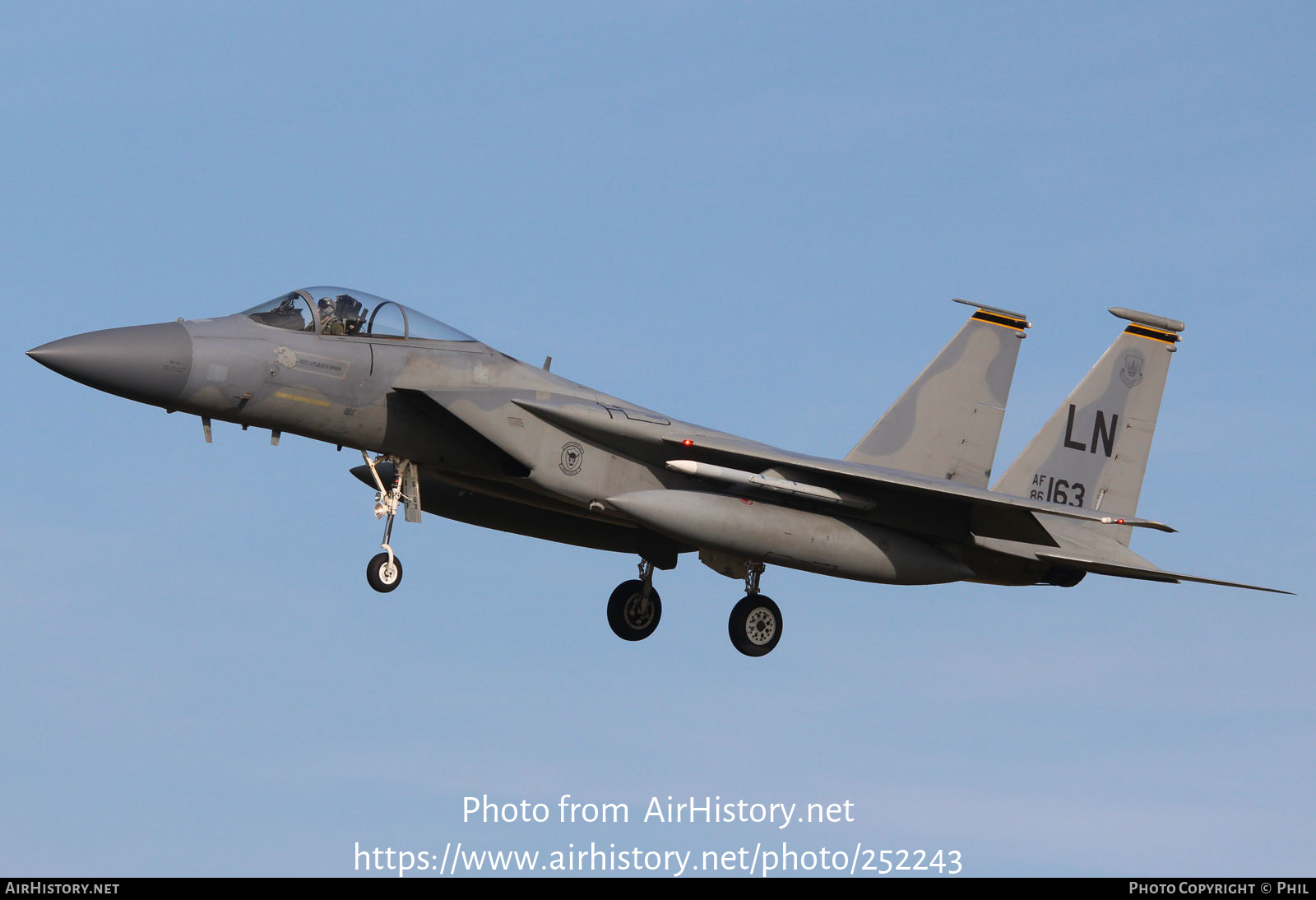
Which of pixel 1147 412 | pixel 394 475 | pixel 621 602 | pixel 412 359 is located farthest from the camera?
pixel 1147 412

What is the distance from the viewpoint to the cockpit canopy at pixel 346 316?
56.5 ft

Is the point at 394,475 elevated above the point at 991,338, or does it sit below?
below

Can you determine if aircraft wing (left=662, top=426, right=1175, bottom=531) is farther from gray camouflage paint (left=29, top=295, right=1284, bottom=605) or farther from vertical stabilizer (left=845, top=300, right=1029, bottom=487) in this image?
vertical stabilizer (left=845, top=300, right=1029, bottom=487)

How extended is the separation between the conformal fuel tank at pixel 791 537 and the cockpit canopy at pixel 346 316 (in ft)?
8.89

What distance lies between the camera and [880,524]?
19.4 meters

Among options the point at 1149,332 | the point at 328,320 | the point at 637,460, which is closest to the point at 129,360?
the point at 328,320

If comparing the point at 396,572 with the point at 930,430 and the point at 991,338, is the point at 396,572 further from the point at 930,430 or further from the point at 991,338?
the point at 991,338

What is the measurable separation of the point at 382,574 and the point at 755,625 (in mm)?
4705

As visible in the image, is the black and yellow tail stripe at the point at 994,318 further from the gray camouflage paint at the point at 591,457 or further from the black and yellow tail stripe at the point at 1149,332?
the black and yellow tail stripe at the point at 1149,332

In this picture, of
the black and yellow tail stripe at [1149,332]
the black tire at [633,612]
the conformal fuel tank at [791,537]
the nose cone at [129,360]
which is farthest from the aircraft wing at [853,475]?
the nose cone at [129,360]

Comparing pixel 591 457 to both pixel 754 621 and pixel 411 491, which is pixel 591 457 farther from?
pixel 754 621

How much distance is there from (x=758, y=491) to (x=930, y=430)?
388cm

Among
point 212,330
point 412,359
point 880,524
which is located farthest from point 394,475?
point 880,524

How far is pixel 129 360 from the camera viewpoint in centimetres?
1611
